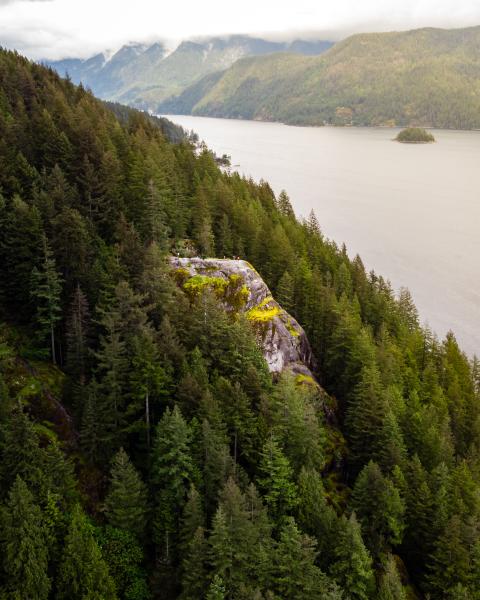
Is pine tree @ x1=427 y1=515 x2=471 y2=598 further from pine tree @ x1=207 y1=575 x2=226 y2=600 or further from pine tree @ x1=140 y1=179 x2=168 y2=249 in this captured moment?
pine tree @ x1=140 y1=179 x2=168 y2=249

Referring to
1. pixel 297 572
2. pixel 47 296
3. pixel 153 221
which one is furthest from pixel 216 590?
pixel 153 221

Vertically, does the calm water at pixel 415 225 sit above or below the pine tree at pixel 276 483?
above

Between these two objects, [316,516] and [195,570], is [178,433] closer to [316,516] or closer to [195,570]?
[195,570]

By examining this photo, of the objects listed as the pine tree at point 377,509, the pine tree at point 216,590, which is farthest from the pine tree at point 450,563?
the pine tree at point 216,590

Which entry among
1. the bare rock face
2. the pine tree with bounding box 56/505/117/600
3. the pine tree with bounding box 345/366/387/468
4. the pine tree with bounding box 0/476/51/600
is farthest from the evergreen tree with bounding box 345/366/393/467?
the pine tree with bounding box 0/476/51/600

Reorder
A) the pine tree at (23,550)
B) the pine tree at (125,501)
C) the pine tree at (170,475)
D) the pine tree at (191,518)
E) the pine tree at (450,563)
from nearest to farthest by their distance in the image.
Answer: the pine tree at (23,550) → the pine tree at (191,518) → the pine tree at (125,501) → the pine tree at (170,475) → the pine tree at (450,563)

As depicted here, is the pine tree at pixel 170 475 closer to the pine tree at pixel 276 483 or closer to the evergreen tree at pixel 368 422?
the pine tree at pixel 276 483
